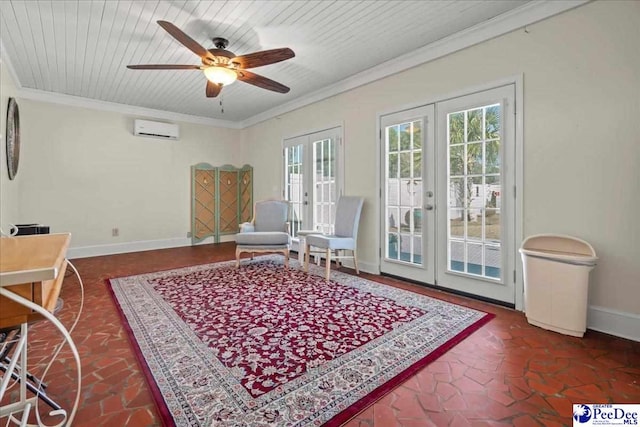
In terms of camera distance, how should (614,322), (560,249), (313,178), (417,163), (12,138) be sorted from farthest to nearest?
(313,178) < (12,138) < (417,163) < (560,249) < (614,322)

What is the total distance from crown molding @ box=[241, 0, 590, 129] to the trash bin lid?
5.89ft

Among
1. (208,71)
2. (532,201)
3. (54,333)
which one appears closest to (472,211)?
(532,201)

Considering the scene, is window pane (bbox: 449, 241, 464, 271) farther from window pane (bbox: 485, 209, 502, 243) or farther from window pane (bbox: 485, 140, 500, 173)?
window pane (bbox: 485, 140, 500, 173)

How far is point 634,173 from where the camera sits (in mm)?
2150

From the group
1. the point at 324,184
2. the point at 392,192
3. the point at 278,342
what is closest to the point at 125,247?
the point at 324,184

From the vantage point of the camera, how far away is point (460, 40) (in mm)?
3021

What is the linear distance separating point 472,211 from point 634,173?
3.76 feet

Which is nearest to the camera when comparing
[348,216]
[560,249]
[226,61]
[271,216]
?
[560,249]

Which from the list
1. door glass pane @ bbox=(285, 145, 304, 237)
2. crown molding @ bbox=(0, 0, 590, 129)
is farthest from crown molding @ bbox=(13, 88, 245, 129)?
door glass pane @ bbox=(285, 145, 304, 237)

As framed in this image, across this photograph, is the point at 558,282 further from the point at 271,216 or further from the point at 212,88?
the point at 212,88

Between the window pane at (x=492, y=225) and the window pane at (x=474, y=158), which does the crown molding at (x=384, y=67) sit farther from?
the window pane at (x=492, y=225)

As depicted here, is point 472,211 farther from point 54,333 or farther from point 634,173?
point 54,333

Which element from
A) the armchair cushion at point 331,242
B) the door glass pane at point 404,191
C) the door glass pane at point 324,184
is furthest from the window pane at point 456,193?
the door glass pane at point 324,184

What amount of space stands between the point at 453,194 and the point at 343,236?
4.76ft
